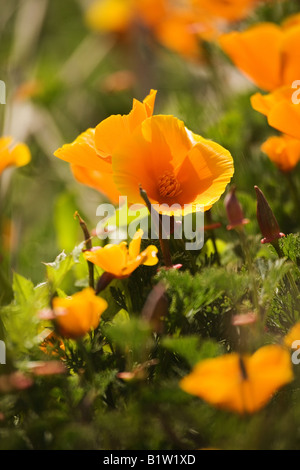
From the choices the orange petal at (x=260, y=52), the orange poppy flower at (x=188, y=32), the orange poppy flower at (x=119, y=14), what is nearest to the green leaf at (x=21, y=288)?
the orange petal at (x=260, y=52)

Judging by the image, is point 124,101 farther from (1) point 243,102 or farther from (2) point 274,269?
(2) point 274,269

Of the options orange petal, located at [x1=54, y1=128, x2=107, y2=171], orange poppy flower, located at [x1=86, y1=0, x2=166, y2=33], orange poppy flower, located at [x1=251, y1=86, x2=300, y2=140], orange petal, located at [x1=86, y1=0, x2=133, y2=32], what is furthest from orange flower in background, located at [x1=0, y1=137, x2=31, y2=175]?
orange petal, located at [x1=86, y1=0, x2=133, y2=32]

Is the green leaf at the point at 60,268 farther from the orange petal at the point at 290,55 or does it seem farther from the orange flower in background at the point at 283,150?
the orange petal at the point at 290,55

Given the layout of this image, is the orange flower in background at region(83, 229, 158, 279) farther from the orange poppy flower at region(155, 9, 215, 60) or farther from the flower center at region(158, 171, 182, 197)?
the orange poppy flower at region(155, 9, 215, 60)

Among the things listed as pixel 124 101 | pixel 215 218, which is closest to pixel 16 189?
pixel 124 101

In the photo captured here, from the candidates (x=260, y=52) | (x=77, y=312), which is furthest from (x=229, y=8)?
(x=77, y=312)

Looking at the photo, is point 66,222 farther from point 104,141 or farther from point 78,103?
point 78,103
